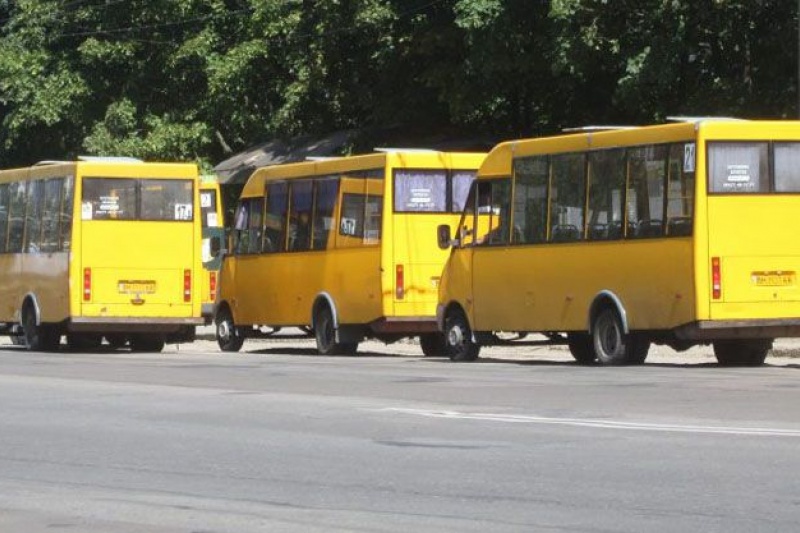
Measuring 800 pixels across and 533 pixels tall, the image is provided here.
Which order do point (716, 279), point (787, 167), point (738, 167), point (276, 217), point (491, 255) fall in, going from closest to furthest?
point (716, 279) < point (738, 167) < point (787, 167) < point (491, 255) < point (276, 217)

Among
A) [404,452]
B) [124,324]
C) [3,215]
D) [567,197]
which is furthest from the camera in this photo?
[3,215]

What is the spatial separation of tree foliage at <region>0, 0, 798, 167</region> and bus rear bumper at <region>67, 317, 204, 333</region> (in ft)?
27.8

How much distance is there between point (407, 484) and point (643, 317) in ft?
40.1

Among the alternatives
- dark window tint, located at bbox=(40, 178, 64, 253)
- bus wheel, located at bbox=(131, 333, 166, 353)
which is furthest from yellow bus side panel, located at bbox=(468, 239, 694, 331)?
bus wheel, located at bbox=(131, 333, 166, 353)

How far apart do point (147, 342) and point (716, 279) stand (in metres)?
13.7

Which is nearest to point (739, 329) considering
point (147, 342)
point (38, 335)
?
point (38, 335)

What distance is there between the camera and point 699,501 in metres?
10.6

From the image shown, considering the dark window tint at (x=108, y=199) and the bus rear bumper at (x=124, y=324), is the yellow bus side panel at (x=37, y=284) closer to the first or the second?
the bus rear bumper at (x=124, y=324)

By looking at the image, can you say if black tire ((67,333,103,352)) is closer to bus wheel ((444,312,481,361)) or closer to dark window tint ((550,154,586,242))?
bus wheel ((444,312,481,361))

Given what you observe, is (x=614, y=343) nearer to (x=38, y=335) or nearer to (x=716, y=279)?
(x=716, y=279)

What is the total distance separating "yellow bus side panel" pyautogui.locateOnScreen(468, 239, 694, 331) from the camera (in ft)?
76.2

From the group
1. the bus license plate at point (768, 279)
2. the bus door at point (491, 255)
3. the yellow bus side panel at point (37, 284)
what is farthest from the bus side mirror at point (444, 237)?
the yellow bus side panel at point (37, 284)

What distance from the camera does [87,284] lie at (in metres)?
31.4

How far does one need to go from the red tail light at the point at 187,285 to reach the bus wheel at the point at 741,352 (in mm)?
9753
